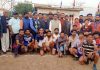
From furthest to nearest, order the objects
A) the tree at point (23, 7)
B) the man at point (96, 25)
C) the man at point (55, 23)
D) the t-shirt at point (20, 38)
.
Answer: the tree at point (23, 7) < the man at point (55, 23) < the man at point (96, 25) < the t-shirt at point (20, 38)

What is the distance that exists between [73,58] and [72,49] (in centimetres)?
37

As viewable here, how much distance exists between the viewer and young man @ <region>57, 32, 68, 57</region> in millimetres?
9445

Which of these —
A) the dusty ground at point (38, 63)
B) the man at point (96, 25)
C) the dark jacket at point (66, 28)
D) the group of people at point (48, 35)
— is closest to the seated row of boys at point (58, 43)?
the group of people at point (48, 35)

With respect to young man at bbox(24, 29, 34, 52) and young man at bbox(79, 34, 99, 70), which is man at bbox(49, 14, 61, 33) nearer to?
young man at bbox(24, 29, 34, 52)

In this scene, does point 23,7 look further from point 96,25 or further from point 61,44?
point 61,44

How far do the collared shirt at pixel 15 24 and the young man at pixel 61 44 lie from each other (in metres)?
1.63

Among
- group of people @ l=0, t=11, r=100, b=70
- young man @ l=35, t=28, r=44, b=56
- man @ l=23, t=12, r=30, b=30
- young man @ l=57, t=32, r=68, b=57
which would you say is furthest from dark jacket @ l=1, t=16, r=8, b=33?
young man @ l=57, t=32, r=68, b=57

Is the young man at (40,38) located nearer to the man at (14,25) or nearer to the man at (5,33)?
the man at (14,25)

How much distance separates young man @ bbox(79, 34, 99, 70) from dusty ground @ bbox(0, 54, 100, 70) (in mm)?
256

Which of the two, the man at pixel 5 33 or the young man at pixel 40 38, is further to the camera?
the young man at pixel 40 38

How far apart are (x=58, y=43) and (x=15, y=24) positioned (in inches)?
70.3

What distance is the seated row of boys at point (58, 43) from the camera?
8.95 m

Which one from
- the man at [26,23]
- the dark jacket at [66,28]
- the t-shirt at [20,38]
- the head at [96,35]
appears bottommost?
the t-shirt at [20,38]

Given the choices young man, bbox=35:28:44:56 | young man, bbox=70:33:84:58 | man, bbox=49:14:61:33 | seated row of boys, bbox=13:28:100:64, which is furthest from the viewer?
man, bbox=49:14:61:33
